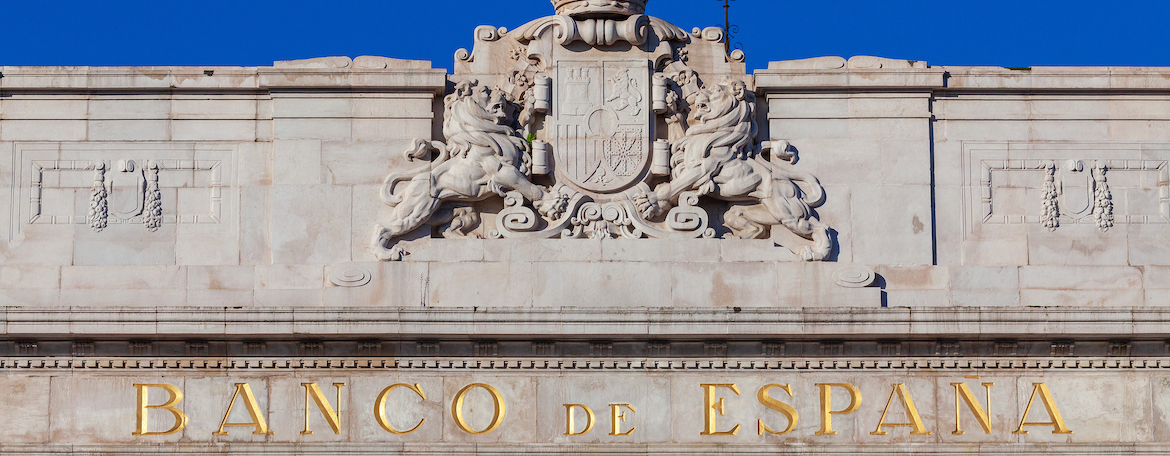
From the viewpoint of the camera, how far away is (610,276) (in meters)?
25.4

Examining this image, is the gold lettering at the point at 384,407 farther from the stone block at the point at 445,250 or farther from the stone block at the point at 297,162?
the stone block at the point at 297,162

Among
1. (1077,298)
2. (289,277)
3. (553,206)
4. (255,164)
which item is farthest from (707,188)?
(255,164)

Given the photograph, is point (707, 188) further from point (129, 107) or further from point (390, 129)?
point (129, 107)

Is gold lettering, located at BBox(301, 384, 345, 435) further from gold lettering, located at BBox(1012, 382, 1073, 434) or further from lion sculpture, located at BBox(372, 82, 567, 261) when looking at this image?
gold lettering, located at BBox(1012, 382, 1073, 434)

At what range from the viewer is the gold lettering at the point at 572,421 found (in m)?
25.1

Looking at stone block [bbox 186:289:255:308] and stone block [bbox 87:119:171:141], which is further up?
stone block [bbox 87:119:171:141]

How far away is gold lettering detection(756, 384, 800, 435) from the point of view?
25.1m

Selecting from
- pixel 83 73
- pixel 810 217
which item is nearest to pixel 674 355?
pixel 810 217

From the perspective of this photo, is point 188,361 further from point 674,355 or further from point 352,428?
point 674,355

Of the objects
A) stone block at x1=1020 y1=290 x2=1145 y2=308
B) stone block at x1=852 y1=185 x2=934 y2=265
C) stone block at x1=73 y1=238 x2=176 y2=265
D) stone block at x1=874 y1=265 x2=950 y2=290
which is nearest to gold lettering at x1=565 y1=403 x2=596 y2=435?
stone block at x1=852 y1=185 x2=934 y2=265

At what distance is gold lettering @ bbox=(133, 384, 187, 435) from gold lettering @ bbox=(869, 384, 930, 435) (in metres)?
7.21

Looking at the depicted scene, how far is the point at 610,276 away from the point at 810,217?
2.28 m

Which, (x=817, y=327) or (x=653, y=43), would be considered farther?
(x=653, y=43)

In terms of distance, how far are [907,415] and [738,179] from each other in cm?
308
